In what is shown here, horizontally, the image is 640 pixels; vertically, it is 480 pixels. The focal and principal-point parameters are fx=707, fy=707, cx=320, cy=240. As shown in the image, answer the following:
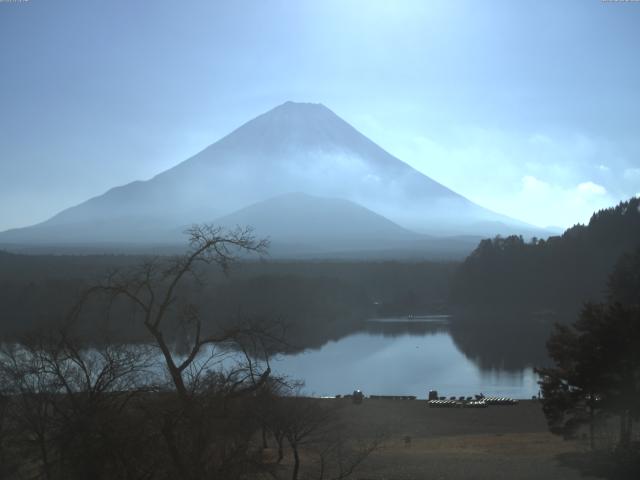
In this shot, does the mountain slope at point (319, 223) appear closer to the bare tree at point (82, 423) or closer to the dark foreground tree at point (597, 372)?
the dark foreground tree at point (597, 372)


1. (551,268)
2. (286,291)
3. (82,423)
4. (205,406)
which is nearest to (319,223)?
(551,268)

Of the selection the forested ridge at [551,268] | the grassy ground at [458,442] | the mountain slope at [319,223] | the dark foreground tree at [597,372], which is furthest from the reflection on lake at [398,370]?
the mountain slope at [319,223]

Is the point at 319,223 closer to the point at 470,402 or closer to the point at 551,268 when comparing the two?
the point at 551,268

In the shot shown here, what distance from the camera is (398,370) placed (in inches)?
830

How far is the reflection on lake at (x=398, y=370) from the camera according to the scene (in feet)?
59.2

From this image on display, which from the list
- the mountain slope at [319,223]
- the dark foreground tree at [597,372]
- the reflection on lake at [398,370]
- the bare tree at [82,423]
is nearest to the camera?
the bare tree at [82,423]

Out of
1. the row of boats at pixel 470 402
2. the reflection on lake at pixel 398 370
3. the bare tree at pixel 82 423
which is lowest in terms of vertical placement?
the reflection on lake at pixel 398 370

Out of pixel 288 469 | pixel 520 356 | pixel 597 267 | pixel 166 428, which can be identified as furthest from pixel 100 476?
pixel 597 267

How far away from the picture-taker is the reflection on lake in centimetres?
1803

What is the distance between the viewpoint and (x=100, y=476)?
334cm

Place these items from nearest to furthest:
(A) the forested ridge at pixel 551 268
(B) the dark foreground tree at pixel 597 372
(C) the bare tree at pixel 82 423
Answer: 1. (C) the bare tree at pixel 82 423
2. (B) the dark foreground tree at pixel 597 372
3. (A) the forested ridge at pixel 551 268

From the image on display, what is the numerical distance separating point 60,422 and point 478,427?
1065 cm

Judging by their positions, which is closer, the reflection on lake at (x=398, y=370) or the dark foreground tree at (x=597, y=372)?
the dark foreground tree at (x=597, y=372)

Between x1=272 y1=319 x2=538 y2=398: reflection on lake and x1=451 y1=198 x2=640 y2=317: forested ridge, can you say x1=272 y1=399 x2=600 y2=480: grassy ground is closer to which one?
x1=272 y1=319 x2=538 y2=398: reflection on lake
